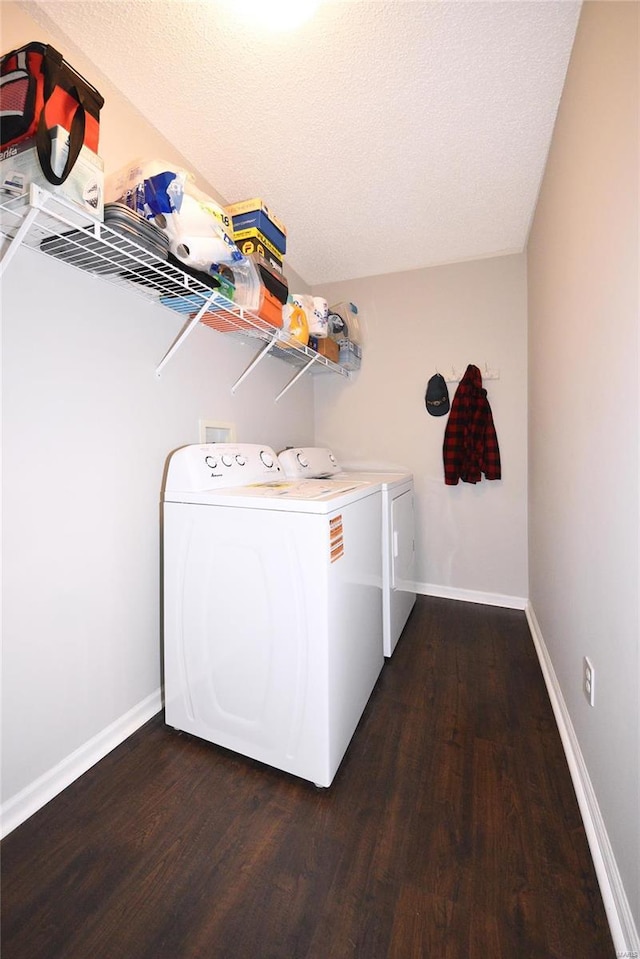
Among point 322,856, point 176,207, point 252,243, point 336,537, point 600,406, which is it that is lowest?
point 322,856

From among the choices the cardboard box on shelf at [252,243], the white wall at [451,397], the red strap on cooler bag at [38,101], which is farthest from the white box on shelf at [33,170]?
the white wall at [451,397]

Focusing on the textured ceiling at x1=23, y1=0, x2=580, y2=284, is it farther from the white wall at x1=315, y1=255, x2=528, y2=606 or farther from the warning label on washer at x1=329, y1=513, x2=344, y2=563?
the warning label on washer at x1=329, y1=513, x2=344, y2=563

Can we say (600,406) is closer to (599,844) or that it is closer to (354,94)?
(599,844)

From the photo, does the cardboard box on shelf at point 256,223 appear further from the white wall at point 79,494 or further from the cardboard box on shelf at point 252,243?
the white wall at point 79,494

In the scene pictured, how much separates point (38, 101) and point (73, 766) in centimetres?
192

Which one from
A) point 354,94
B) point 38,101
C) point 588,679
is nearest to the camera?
point 38,101

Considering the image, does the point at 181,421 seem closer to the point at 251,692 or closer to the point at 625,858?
the point at 251,692

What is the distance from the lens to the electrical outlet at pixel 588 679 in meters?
1.15

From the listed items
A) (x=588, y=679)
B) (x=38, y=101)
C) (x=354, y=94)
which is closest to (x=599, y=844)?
(x=588, y=679)

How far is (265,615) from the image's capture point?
1344 mm

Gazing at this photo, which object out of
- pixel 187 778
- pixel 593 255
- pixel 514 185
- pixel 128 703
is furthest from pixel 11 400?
pixel 514 185

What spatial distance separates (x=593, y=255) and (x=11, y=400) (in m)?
1.76

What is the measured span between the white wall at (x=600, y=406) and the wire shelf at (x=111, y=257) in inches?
48.1

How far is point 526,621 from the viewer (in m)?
2.50
